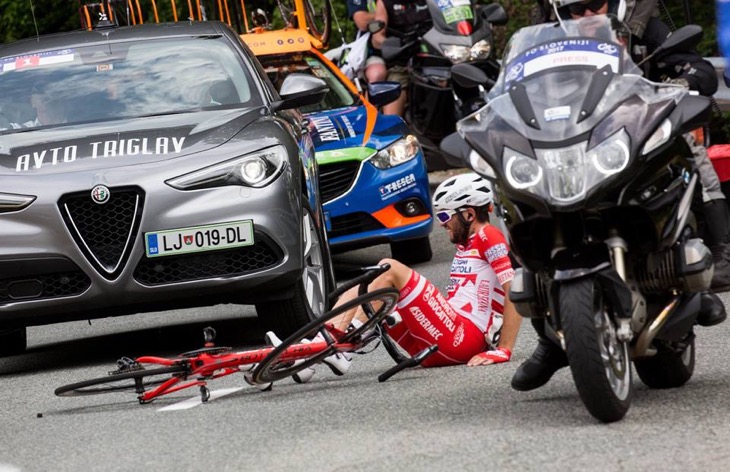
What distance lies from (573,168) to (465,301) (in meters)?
2.26

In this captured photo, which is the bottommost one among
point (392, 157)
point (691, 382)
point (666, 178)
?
point (392, 157)

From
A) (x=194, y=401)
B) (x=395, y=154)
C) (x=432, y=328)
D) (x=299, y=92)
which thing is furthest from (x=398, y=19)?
(x=194, y=401)

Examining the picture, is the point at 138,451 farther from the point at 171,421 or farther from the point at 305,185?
the point at 305,185

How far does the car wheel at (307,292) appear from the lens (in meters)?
9.25

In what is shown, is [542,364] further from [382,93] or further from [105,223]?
[382,93]

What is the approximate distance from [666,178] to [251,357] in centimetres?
204

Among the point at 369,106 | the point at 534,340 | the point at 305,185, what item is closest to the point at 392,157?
the point at 369,106

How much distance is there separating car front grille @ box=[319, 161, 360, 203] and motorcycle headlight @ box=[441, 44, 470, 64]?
2.88 m

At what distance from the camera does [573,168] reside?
5.91 m

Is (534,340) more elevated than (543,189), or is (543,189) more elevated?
(543,189)

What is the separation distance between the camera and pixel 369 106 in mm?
13398

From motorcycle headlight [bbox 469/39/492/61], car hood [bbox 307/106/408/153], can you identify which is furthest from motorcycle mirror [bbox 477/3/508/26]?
car hood [bbox 307/106/408/153]

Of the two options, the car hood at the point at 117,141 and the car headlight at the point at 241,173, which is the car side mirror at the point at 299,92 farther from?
the car headlight at the point at 241,173

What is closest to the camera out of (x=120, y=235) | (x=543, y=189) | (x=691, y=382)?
(x=543, y=189)
